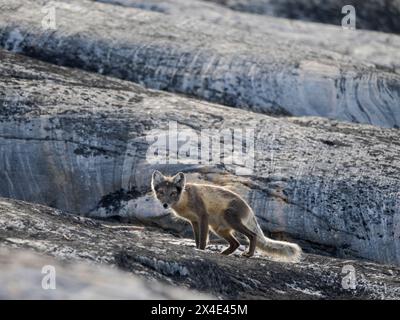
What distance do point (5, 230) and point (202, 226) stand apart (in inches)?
114

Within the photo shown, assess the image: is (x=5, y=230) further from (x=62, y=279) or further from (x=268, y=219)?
(x=268, y=219)

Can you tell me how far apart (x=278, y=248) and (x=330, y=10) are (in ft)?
65.0

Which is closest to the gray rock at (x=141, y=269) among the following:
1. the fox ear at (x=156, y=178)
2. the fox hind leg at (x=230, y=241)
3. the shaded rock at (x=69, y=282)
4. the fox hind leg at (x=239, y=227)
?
the shaded rock at (x=69, y=282)

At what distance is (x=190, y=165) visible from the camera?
18.5 m

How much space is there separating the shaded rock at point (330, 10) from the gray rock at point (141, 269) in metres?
18.2

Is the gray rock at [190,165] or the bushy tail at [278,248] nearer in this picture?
the bushy tail at [278,248]

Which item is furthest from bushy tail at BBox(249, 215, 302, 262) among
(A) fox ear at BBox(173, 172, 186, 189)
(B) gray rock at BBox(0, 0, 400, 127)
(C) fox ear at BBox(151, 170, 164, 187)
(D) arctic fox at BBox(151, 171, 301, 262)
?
(B) gray rock at BBox(0, 0, 400, 127)

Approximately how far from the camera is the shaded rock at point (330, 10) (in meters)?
33.6

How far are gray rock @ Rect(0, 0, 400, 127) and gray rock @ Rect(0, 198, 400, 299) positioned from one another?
23.7ft

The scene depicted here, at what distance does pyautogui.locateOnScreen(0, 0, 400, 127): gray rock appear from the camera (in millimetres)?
23062

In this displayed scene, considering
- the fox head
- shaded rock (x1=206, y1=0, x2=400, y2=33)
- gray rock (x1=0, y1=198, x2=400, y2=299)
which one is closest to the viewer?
gray rock (x1=0, y1=198, x2=400, y2=299)

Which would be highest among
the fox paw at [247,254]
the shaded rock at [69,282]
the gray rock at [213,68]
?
the gray rock at [213,68]

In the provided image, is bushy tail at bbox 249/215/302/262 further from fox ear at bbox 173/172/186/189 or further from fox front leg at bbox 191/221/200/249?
fox ear at bbox 173/172/186/189

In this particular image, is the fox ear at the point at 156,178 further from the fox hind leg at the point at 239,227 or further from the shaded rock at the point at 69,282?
the shaded rock at the point at 69,282
